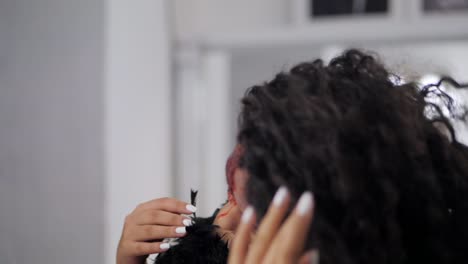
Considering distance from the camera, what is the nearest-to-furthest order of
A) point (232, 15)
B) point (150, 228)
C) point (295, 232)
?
point (295, 232), point (150, 228), point (232, 15)

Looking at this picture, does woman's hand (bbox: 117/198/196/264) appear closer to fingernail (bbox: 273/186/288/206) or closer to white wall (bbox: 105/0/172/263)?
white wall (bbox: 105/0/172/263)

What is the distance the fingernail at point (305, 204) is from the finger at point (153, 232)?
23 cm

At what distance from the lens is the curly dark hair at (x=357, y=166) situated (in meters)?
0.41

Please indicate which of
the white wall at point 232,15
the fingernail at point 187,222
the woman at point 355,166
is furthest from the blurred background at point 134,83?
the woman at point 355,166

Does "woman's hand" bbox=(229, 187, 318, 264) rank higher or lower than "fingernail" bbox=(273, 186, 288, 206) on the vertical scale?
lower

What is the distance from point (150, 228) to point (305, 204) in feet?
0.85

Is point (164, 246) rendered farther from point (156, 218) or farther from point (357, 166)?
point (357, 166)

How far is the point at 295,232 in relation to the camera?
1.25 ft

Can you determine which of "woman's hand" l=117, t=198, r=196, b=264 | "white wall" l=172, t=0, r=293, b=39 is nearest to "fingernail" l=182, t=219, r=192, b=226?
"woman's hand" l=117, t=198, r=196, b=264

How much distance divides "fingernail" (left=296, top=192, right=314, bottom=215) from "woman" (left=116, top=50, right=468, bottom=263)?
0.07 feet

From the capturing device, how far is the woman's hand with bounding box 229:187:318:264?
1.25 feet

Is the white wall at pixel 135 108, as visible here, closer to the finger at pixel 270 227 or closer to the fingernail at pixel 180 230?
the fingernail at pixel 180 230

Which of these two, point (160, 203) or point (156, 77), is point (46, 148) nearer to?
point (160, 203)

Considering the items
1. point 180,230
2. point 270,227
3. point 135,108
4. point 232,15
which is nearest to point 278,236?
point 270,227
